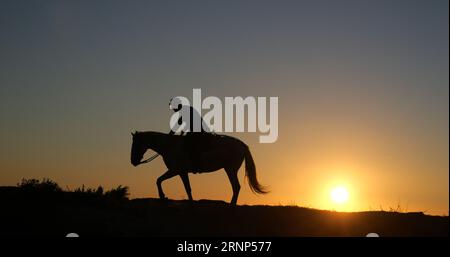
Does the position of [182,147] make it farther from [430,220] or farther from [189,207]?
[430,220]

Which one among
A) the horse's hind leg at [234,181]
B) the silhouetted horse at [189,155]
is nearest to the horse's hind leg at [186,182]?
the silhouetted horse at [189,155]

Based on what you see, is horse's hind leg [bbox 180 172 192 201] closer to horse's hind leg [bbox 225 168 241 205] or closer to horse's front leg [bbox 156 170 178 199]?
horse's front leg [bbox 156 170 178 199]

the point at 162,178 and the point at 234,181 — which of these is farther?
the point at 234,181

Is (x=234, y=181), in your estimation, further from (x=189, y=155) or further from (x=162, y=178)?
(x=162, y=178)

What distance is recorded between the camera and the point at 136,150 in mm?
19953

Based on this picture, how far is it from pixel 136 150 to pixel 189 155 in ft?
5.77

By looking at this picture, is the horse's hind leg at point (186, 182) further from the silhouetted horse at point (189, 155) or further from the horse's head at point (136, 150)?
the horse's head at point (136, 150)

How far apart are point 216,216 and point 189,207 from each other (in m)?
1.03

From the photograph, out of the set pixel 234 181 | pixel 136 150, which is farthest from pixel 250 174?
pixel 136 150

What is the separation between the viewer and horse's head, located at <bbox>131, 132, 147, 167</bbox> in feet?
65.5

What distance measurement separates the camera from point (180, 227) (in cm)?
1612

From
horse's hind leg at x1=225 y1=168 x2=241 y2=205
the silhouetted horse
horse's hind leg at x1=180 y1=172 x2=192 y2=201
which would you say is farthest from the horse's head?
horse's hind leg at x1=225 y1=168 x2=241 y2=205
